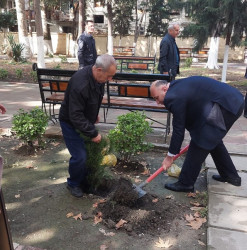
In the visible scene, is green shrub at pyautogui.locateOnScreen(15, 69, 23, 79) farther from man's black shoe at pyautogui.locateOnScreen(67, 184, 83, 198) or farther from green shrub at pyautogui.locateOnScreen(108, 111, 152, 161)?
man's black shoe at pyautogui.locateOnScreen(67, 184, 83, 198)

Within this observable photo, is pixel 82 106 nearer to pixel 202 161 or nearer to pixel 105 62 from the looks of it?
pixel 105 62

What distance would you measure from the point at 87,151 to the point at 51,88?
261 cm

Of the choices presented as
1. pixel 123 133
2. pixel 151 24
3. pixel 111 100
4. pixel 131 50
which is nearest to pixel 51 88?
pixel 111 100

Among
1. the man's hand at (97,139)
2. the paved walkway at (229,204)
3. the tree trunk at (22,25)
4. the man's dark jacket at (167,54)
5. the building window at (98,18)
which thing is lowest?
the paved walkway at (229,204)

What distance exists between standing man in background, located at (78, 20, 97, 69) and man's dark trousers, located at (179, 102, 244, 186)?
15.6 ft

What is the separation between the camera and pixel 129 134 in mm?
3656

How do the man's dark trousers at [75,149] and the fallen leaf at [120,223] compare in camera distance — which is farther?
the man's dark trousers at [75,149]

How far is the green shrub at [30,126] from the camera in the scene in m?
4.06

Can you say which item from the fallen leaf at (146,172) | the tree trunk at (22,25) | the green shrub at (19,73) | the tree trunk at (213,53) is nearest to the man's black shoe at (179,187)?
the fallen leaf at (146,172)

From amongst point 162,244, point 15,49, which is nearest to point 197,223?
point 162,244

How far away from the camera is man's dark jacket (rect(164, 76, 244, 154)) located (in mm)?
2791

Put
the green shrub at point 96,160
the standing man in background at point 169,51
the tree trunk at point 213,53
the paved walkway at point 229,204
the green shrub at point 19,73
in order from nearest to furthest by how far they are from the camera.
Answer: the paved walkway at point 229,204 < the green shrub at point 96,160 < the standing man in background at point 169,51 < the green shrub at point 19,73 < the tree trunk at point 213,53

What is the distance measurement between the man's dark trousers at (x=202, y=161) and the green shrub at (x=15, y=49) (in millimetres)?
14316

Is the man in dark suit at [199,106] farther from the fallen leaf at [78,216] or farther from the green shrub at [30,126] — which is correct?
the green shrub at [30,126]
